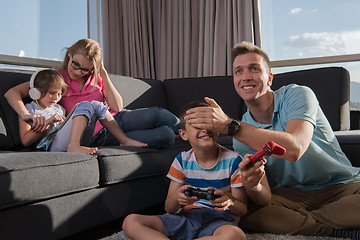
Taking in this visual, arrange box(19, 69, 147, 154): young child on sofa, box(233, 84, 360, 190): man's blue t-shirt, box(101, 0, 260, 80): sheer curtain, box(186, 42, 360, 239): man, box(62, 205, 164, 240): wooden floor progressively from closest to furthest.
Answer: box(186, 42, 360, 239): man → box(233, 84, 360, 190): man's blue t-shirt → box(62, 205, 164, 240): wooden floor → box(19, 69, 147, 154): young child on sofa → box(101, 0, 260, 80): sheer curtain

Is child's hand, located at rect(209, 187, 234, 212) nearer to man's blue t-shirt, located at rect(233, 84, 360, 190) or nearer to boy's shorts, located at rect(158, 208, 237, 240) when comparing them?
boy's shorts, located at rect(158, 208, 237, 240)

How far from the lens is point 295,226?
1343 millimetres

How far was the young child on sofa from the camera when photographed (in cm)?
170

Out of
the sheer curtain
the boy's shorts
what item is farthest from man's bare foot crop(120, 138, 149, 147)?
the sheer curtain

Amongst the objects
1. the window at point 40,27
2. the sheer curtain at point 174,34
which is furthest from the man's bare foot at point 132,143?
the sheer curtain at point 174,34

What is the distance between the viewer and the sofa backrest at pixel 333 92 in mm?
2201

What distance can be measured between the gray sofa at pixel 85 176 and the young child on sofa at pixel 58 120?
8cm

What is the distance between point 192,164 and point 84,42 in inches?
41.5

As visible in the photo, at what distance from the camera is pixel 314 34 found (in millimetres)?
3465

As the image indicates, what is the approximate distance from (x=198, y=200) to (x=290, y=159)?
0.34 meters

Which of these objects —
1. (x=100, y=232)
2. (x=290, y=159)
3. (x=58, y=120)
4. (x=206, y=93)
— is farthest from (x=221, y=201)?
(x=206, y=93)

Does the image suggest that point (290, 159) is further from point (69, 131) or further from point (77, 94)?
point (77, 94)

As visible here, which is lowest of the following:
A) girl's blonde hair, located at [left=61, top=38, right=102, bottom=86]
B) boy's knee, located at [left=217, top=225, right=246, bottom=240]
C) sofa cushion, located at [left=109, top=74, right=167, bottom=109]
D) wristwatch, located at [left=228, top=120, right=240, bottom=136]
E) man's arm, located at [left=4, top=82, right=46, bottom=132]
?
boy's knee, located at [left=217, top=225, right=246, bottom=240]

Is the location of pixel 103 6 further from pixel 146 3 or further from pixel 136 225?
pixel 136 225
